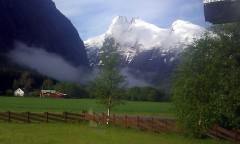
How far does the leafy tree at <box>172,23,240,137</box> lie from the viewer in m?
23.4

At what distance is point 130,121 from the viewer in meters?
30.8

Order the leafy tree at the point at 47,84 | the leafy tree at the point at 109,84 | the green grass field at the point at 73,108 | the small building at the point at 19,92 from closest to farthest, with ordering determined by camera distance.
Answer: the leafy tree at the point at 109,84, the green grass field at the point at 73,108, the small building at the point at 19,92, the leafy tree at the point at 47,84

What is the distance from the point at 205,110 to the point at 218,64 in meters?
3.18

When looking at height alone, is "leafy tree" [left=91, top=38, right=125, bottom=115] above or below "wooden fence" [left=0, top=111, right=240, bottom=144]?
above

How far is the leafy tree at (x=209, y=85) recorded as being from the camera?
76.8ft

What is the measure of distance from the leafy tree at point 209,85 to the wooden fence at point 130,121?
1.02 metres

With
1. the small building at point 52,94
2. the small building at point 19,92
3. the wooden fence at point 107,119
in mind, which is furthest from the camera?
A: the small building at point 19,92

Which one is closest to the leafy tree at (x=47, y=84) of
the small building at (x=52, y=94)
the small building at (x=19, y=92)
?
the small building at (x=19, y=92)

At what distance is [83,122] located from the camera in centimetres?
3641

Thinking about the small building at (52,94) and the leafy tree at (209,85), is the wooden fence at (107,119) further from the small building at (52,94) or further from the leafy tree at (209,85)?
the small building at (52,94)

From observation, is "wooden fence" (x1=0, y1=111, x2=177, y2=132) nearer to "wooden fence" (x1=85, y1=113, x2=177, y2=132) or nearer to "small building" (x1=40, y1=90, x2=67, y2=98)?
"wooden fence" (x1=85, y1=113, x2=177, y2=132)

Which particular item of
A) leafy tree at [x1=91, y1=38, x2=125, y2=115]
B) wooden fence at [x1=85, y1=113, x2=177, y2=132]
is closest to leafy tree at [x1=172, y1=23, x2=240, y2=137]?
wooden fence at [x1=85, y1=113, x2=177, y2=132]

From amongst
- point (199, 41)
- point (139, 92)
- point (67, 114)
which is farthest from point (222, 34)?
point (139, 92)

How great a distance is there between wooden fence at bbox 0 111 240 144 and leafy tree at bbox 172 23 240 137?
102 centimetres
